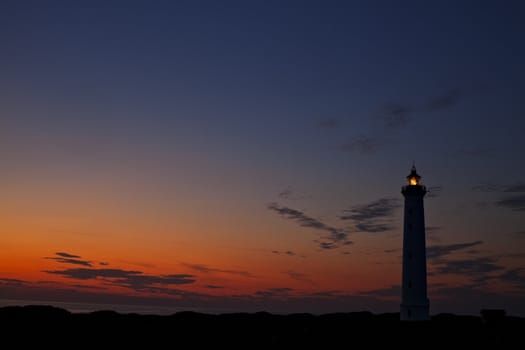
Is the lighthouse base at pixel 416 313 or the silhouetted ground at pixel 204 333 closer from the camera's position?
the silhouetted ground at pixel 204 333

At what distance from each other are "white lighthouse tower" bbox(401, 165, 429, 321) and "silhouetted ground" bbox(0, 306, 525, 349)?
1.06m

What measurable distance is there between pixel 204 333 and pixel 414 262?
643 inches

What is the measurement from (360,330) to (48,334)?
22191mm

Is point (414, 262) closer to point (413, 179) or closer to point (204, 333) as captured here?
point (413, 179)

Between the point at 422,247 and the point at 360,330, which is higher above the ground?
the point at 422,247

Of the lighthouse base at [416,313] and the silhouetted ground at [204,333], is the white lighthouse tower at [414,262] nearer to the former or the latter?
the lighthouse base at [416,313]

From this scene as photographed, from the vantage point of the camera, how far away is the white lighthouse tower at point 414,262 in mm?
39781

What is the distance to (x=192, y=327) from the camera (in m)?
39.9

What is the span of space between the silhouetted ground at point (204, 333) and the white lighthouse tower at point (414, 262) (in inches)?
41.8

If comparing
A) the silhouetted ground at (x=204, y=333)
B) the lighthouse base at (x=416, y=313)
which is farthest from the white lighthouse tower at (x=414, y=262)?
the silhouetted ground at (x=204, y=333)

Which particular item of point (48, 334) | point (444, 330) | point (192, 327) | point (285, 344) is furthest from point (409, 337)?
point (48, 334)

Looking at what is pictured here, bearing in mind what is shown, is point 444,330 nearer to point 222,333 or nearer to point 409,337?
point 409,337

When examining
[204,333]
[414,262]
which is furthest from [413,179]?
[204,333]

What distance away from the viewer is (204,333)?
3791 centimetres
